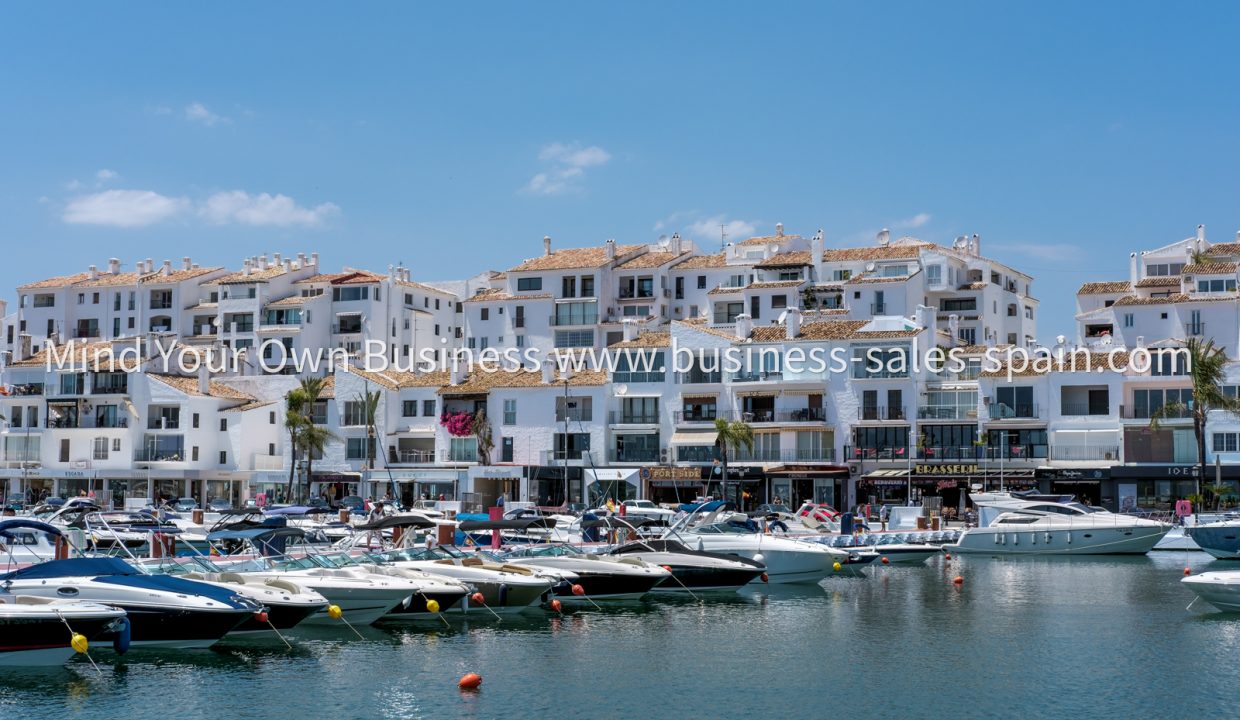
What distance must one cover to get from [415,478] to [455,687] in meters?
63.8

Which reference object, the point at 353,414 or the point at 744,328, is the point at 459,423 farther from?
the point at 744,328

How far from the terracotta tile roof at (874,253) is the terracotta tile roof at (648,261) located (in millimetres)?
12677

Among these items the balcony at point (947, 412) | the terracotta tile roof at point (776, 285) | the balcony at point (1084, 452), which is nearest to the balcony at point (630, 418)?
the balcony at point (947, 412)

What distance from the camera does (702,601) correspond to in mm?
48250

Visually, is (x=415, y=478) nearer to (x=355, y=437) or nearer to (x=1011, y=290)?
(x=355, y=437)

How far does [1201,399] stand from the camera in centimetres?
7862

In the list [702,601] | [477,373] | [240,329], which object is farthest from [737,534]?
[240,329]

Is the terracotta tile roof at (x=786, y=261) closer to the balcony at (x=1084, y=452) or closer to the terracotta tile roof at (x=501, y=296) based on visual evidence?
the terracotta tile roof at (x=501, y=296)

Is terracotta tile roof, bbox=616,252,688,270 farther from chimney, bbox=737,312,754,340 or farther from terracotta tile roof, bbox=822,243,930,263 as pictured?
chimney, bbox=737,312,754,340

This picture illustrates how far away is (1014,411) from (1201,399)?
10524 mm

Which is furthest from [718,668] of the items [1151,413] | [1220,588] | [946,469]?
[1151,413]

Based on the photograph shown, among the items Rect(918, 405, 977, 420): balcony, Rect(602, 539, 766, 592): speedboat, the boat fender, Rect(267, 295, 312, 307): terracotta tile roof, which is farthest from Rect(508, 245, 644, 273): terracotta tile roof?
the boat fender

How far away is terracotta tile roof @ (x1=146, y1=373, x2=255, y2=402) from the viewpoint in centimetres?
10256

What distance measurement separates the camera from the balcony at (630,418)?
303 feet
